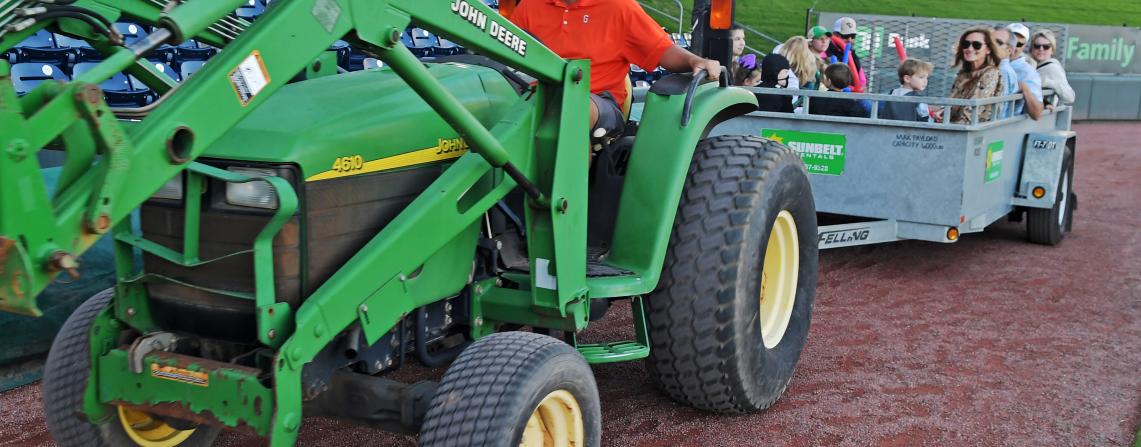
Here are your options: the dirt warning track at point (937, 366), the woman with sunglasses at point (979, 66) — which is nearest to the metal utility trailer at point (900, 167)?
the woman with sunglasses at point (979, 66)

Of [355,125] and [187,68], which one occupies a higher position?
[355,125]

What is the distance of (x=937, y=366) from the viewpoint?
4988 millimetres

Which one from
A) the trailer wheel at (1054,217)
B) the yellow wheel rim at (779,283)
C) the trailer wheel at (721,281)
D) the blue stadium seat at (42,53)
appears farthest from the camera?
the blue stadium seat at (42,53)

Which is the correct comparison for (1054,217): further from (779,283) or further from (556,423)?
(556,423)

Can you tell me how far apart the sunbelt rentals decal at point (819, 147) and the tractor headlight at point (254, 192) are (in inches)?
173

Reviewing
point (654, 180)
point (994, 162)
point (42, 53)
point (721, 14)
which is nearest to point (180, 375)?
point (654, 180)

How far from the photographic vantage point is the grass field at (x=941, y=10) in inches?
884

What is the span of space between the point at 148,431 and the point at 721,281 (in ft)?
6.32

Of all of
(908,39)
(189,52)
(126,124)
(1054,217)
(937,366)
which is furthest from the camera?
(908,39)

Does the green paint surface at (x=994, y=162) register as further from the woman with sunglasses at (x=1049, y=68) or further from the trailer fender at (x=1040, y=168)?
the woman with sunglasses at (x=1049, y=68)

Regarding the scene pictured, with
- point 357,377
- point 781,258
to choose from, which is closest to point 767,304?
point 781,258

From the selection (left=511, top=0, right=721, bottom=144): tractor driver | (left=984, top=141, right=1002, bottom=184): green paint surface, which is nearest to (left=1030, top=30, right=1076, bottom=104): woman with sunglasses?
(left=984, top=141, right=1002, bottom=184): green paint surface

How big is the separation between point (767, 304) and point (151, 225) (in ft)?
8.34

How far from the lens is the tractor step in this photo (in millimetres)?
3670
